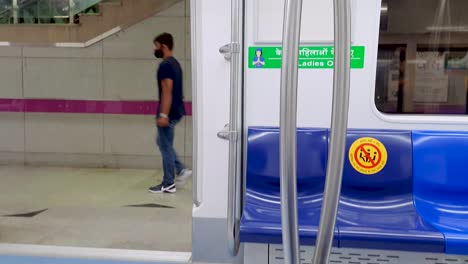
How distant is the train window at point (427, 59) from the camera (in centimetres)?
295

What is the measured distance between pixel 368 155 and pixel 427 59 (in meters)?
0.74

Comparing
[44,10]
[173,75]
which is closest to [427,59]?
[173,75]

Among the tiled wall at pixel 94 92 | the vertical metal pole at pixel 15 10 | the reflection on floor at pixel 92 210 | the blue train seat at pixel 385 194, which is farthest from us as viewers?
the vertical metal pole at pixel 15 10

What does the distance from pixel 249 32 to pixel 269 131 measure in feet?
1.87

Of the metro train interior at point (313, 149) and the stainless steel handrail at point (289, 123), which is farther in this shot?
the metro train interior at point (313, 149)

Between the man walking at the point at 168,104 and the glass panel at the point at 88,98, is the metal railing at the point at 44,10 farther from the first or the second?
the man walking at the point at 168,104

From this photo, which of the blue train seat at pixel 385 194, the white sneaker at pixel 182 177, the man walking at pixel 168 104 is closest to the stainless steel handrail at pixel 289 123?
the blue train seat at pixel 385 194

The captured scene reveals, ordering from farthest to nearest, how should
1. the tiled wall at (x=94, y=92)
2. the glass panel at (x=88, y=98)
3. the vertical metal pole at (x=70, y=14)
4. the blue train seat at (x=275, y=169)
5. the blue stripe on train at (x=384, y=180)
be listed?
the vertical metal pole at (x=70, y=14)
the tiled wall at (x=94, y=92)
the glass panel at (x=88, y=98)
the blue train seat at (x=275, y=169)
the blue stripe on train at (x=384, y=180)

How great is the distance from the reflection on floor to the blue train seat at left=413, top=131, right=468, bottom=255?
1.70 m

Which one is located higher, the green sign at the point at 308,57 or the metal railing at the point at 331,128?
the green sign at the point at 308,57

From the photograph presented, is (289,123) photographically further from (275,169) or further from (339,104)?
(275,169)

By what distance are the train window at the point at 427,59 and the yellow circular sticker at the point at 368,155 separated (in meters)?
0.30

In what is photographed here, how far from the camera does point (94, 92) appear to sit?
22.0ft

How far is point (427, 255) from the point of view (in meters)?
2.59
